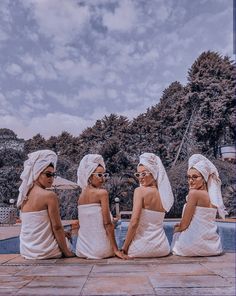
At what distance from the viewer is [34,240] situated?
3.63 meters

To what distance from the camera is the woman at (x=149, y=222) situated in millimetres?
3562

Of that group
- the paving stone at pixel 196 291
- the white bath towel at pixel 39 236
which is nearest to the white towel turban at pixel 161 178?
the white bath towel at pixel 39 236

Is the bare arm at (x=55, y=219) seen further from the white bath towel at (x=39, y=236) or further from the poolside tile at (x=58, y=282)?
the poolside tile at (x=58, y=282)

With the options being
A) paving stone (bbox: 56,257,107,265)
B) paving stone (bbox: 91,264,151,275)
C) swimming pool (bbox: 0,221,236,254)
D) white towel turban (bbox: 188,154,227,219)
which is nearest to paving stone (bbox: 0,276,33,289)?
paving stone (bbox: 91,264,151,275)

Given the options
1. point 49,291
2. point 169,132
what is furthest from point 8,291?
point 169,132

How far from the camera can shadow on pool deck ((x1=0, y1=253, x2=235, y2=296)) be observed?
2.30 meters

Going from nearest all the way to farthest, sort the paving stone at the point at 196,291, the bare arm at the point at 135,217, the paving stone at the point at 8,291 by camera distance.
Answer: the paving stone at the point at 196,291 → the paving stone at the point at 8,291 → the bare arm at the point at 135,217

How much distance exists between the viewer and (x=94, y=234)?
3.61 meters

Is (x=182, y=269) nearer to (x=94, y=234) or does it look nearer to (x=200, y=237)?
(x=200, y=237)

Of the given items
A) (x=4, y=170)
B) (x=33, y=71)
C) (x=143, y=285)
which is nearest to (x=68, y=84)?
(x=33, y=71)

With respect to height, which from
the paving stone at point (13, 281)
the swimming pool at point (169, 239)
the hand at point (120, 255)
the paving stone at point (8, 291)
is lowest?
the swimming pool at point (169, 239)

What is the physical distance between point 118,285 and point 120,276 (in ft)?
0.95

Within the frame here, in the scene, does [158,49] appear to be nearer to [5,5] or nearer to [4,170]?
[5,5]

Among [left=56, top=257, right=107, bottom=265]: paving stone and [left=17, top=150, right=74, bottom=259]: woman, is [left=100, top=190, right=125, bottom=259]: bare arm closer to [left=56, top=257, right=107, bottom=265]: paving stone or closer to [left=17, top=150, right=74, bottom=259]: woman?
[left=56, top=257, right=107, bottom=265]: paving stone
